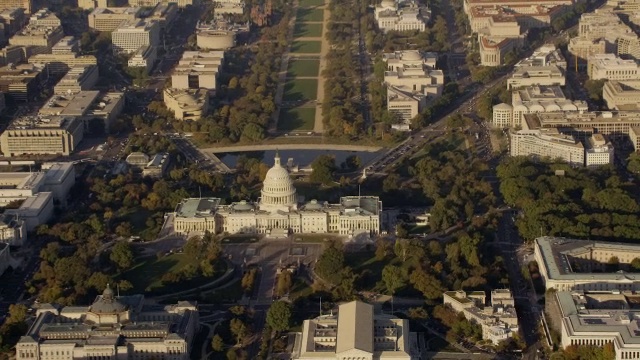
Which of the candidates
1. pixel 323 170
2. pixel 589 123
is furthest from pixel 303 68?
pixel 323 170

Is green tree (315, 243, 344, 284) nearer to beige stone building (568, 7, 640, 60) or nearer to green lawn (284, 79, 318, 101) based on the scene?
green lawn (284, 79, 318, 101)

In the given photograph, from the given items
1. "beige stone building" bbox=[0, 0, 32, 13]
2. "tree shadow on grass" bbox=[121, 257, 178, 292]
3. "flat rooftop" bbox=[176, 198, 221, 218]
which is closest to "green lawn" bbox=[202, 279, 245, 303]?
"tree shadow on grass" bbox=[121, 257, 178, 292]

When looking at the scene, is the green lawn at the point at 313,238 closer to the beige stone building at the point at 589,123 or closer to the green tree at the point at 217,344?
the green tree at the point at 217,344

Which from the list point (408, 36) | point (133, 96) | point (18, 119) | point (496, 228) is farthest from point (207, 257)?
point (408, 36)

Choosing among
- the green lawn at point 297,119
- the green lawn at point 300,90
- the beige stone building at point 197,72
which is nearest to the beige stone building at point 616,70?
the green lawn at point 300,90

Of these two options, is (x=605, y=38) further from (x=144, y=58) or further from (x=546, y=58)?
(x=144, y=58)

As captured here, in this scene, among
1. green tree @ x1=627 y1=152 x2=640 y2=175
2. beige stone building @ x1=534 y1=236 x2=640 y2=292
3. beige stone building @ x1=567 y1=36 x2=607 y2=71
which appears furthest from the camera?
beige stone building @ x1=567 y1=36 x2=607 y2=71
